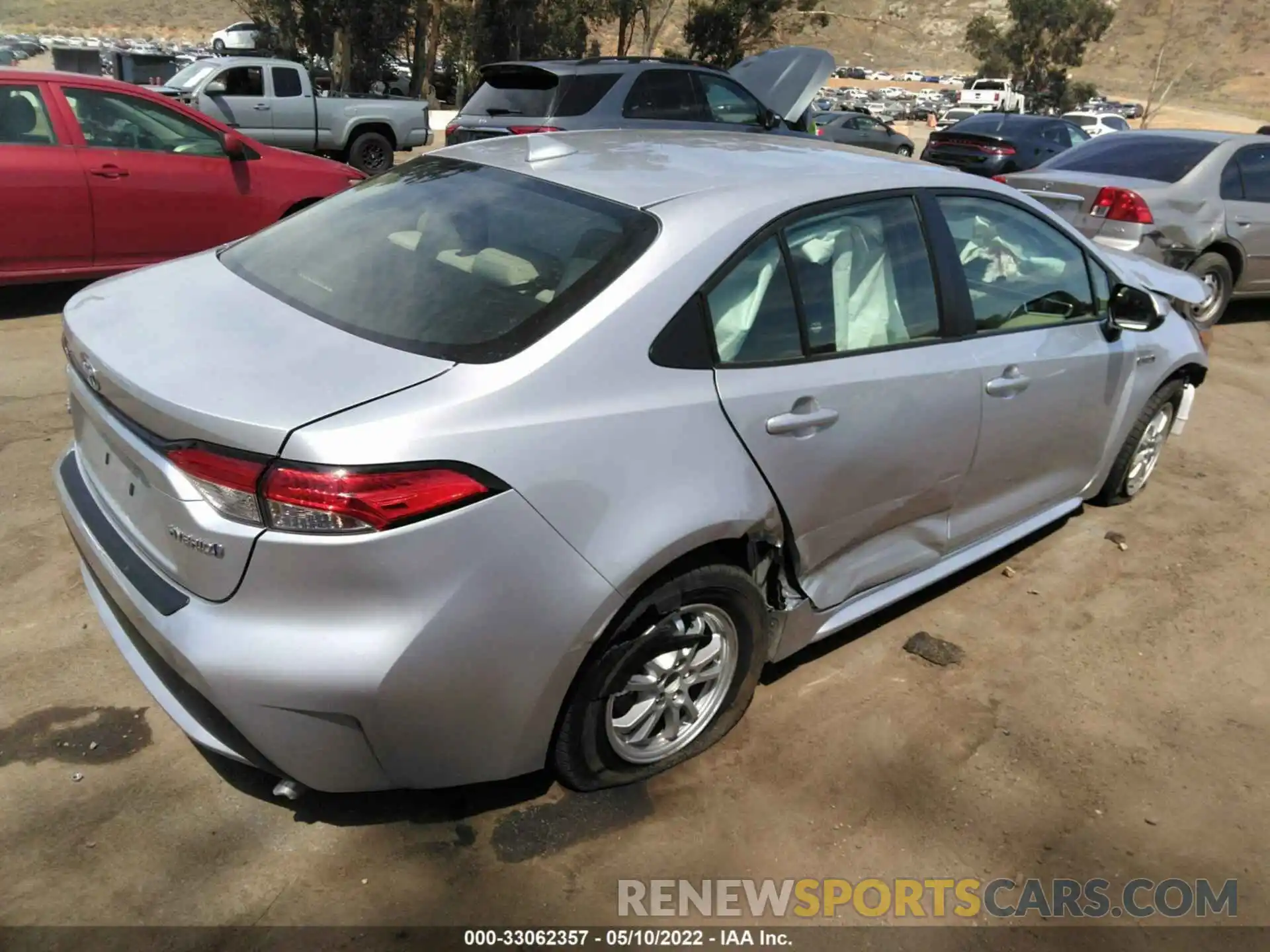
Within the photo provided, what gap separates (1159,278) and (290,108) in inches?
531

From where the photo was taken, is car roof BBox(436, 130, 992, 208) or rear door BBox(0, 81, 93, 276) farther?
rear door BBox(0, 81, 93, 276)

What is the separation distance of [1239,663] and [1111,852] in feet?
4.48

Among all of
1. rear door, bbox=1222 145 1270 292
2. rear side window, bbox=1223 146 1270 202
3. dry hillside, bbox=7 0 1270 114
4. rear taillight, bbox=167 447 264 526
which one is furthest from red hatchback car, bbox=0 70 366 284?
dry hillside, bbox=7 0 1270 114

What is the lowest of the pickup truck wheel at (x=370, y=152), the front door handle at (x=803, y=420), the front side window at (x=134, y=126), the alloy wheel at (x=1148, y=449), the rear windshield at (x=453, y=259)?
the pickup truck wheel at (x=370, y=152)

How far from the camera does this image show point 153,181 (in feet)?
20.9

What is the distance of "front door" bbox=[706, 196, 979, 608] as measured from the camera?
262cm

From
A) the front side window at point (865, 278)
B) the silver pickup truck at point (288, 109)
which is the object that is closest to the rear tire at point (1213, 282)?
the front side window at point (865, 278)

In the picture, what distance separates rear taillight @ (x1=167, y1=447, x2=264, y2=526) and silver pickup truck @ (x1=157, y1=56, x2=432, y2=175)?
13.7 m

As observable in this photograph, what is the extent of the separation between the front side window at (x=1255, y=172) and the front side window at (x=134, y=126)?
7.80 metres

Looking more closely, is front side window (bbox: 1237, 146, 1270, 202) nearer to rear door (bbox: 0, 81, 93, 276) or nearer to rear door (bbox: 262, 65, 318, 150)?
rear door (bbox: 0, 81, 93, 276)

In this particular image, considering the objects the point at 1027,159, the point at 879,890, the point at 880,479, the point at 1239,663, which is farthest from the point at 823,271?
the point at 1027,159

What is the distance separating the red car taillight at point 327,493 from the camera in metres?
1.98

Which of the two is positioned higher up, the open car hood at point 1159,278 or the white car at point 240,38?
the open car hood at point 1159,278

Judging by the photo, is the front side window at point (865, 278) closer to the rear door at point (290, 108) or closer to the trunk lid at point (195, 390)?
the trunk lid at point (195, 390)
